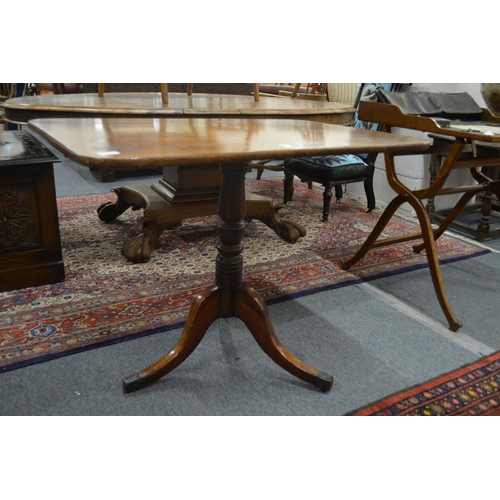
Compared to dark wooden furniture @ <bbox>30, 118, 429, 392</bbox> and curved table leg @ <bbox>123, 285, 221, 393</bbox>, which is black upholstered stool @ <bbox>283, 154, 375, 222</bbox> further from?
curved table leg @ <bbox>123, 285, 221, 393</bbox>

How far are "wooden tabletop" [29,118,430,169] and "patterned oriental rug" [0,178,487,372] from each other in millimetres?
773

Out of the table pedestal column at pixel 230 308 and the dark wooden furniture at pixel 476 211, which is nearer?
the table pedestal column at pixel 230 308

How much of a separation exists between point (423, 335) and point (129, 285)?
1.32 meters

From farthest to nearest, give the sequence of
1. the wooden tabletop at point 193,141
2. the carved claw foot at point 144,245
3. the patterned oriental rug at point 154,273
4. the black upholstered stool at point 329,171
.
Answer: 1. the black upholstered stool at point 329,171
2. the carved claw foot at point 144,245
3. the patterned oriental rug at point 154,273
4. the wooden tabletop at point 193,141

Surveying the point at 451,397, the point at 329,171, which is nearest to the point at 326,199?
the point at 329,171

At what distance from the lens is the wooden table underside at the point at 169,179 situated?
7.24 ft

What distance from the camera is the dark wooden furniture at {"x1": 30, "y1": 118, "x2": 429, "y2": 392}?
4.02ft

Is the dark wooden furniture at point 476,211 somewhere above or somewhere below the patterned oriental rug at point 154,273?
above

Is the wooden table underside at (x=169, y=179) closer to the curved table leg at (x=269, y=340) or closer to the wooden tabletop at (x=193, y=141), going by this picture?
the wooden tabletop at (x=193, y=141)

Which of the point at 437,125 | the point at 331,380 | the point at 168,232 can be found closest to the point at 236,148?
the point at 331,380

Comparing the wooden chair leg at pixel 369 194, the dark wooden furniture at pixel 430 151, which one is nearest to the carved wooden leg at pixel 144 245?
the dark wooden furniture at pixel 430 151

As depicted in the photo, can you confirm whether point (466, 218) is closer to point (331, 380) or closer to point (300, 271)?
point (300, 271)

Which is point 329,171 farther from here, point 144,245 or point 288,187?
point 144,245

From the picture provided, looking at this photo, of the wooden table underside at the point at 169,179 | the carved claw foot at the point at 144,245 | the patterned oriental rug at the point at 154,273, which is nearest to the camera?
the patterned oriental rug at the point at 154,273
